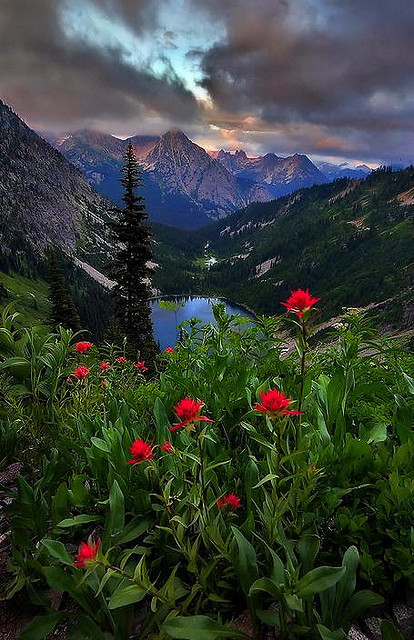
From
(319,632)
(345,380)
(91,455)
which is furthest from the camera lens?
(345,380)

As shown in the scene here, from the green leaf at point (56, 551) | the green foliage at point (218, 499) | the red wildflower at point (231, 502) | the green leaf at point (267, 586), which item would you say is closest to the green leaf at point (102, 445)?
the green foliage at point (218, 499)

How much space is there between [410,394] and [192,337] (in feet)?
7.84

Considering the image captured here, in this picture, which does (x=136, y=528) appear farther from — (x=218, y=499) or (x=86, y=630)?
(x=218, y=499)

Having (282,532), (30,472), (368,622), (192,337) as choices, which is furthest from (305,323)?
(30,472)

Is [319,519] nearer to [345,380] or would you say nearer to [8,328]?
[345,380]

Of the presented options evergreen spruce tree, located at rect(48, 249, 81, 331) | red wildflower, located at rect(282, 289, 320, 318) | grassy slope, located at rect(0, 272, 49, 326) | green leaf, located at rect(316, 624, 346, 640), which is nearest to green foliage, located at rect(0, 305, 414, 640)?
green leaf, located at rect(316, 624, 346, 640)

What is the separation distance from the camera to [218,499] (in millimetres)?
2260

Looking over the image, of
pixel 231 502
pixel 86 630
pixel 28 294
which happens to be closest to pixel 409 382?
pixel 231 502

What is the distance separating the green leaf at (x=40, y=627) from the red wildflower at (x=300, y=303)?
7.44 ft

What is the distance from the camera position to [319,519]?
8.23 feet

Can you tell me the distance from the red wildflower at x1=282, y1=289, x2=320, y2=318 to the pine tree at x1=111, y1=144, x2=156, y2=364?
26.5 m

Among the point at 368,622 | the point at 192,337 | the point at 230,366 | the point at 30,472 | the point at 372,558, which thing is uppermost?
the point at 192,337

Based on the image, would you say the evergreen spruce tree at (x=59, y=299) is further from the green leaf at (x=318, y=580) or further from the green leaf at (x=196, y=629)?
the green leaf at (x=318, y=580)

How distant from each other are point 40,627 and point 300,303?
2423mm
